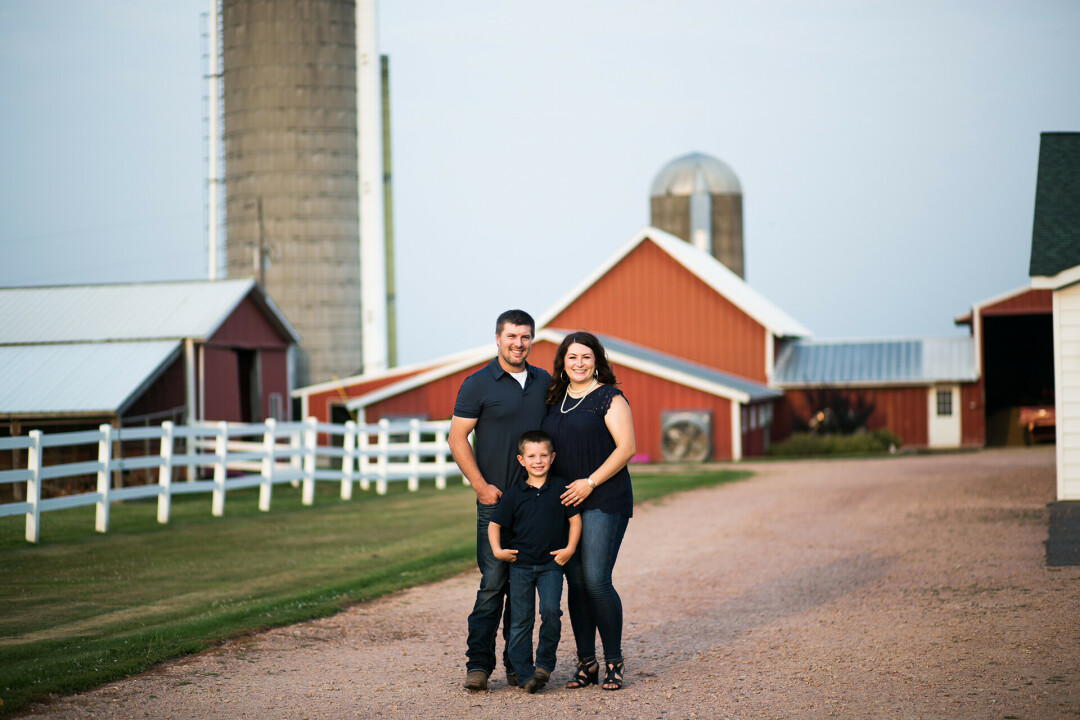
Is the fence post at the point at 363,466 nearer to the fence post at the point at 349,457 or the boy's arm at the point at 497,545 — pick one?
the fence post at the point at 349,457

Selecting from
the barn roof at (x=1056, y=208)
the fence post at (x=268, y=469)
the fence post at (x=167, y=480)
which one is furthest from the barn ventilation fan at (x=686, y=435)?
the fence post at (x=167, y=480)

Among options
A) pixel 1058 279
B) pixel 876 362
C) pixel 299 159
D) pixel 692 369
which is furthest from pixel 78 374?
pixel 876 362

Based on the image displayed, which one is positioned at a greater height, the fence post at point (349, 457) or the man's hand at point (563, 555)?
the man's hand at point (563, 555)

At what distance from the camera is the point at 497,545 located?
600 centimetres

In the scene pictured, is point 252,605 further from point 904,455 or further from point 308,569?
point 904,455

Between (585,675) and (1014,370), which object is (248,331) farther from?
(1014,370)

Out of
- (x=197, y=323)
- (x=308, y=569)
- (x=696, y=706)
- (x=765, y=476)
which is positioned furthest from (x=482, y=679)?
(x=197, y=323)

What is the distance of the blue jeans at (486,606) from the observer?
240 inches

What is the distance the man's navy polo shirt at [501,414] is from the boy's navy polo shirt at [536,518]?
15 centimetres

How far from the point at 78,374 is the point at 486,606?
1677cm

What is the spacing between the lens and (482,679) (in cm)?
600

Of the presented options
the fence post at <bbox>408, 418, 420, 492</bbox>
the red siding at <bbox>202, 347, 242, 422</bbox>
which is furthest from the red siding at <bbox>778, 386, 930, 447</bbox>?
the red siding at <bbox>202, 347, 242, 422</bbox>

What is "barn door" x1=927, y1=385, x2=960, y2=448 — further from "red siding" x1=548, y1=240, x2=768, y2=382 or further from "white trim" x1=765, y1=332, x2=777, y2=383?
"red siding" x1=548, y1=240, x2=768, y2=382

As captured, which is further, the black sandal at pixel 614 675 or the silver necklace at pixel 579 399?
the silver necklace at pixel 579 399
